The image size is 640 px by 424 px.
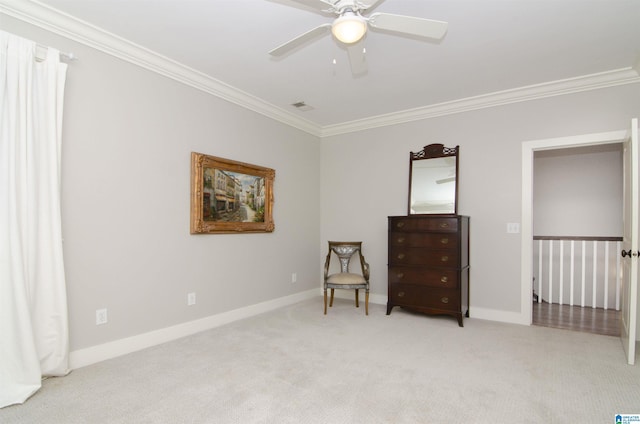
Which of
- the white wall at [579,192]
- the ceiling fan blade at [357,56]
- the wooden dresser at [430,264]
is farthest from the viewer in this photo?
the white wall at [579,192]

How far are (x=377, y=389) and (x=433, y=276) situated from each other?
1.94m

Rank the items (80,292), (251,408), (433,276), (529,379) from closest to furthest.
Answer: (251,408) → (529,379) → (80,292) → (433,276)

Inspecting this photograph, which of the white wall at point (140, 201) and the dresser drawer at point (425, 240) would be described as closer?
the white wall at point (140, 201)

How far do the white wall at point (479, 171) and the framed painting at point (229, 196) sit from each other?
1358 millimetres

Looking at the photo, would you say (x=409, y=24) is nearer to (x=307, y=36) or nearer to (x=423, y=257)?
(x=307, y=36)

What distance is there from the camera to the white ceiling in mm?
2422

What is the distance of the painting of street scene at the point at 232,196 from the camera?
11.9 feet

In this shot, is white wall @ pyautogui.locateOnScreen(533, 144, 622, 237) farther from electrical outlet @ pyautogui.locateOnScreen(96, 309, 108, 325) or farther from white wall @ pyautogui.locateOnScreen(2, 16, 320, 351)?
electrical outlet @ pyautogui.locateOnScreen(96, 309, 108, 325)

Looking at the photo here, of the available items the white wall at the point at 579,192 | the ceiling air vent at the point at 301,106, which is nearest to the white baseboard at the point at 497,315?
the white wall at the point at 579,192

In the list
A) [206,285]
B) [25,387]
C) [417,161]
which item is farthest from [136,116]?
[417,161]

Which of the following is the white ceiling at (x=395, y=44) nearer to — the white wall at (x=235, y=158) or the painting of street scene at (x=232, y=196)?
the white wall at (x=235, y=158)

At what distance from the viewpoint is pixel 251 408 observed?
206cm

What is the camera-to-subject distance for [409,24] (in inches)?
81.4

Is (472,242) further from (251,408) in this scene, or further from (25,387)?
(25,387)
